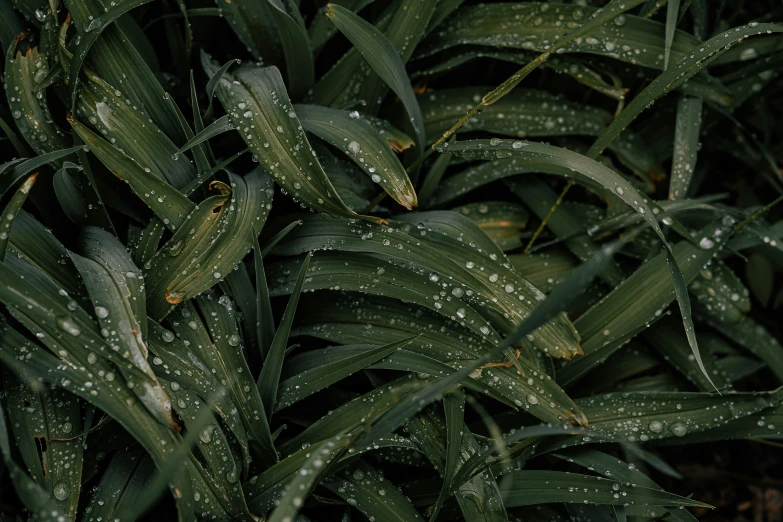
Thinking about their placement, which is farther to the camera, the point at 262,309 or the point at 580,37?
the point at 580,37

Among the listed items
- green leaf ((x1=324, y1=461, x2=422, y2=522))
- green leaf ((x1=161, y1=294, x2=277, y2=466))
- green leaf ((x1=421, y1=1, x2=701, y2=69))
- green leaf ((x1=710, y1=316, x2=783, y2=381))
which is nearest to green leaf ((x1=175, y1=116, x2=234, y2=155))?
green leaf ((x1=161, y1=294, x2=277, y2=466))

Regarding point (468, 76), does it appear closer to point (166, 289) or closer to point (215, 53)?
point (215, 53)

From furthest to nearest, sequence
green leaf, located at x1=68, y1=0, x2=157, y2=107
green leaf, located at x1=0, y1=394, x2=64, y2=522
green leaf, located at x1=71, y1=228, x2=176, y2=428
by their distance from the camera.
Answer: green leaf, located at x1=68, y1=0, x2=157, y2=107, green leaf, located at x1=71, y1=228, x2=176, y2=428, green leaf, located at x1=0, y1=394, x2=64, y2=522

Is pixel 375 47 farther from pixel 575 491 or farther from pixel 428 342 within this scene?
pixel 575 491

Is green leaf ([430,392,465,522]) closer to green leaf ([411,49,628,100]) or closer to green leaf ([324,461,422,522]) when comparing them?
green leaf ([324,461,422,522])

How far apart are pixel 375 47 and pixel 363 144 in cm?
19

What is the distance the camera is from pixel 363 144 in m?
1.16

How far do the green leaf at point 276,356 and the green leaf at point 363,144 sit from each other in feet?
0.67

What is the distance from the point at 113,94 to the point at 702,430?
124 centimetres

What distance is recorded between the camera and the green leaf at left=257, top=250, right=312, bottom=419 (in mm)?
1013

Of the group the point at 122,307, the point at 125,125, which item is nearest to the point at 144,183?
the point at 125,125

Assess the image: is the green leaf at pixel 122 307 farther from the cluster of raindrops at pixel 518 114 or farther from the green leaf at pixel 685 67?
the green leaf at pixel 685 67

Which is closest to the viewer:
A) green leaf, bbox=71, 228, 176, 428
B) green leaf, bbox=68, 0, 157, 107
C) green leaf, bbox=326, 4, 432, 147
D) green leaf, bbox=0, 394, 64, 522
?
green leaf, bbox=0, 394, 64, 522

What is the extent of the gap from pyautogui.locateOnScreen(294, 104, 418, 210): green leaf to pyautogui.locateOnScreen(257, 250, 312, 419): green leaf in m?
0.21
